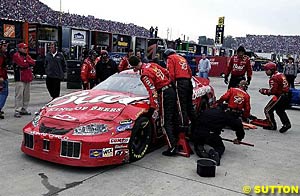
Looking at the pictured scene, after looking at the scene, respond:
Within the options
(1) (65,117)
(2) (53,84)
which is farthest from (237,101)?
(2) (53,84)

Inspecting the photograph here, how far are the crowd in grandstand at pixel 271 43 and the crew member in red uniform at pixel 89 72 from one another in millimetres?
71661

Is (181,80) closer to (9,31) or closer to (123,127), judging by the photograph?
(123,127)

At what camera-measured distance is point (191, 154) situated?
511 centimetres

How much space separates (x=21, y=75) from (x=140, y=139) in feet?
12.2

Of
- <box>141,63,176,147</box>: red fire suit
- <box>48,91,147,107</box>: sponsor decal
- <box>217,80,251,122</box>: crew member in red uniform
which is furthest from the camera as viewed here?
<box>217,80,251,122</box>: crew member in red uniform

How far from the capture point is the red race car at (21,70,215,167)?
4.04 m

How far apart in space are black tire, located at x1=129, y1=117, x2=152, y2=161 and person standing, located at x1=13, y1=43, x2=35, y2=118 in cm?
358

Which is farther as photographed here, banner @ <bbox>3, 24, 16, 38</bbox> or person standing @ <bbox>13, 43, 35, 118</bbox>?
banner @ <bbox>3, 24, 16, 38</bbox>

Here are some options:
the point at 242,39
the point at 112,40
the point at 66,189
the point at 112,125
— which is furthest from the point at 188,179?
the point at 242,39

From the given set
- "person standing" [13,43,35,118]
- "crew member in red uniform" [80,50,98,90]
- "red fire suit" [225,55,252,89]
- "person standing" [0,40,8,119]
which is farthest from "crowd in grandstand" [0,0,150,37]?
"red fire suit" [225,55,252,89]

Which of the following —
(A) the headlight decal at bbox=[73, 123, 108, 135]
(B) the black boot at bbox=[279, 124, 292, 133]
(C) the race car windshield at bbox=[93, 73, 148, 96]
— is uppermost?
(C) the race car windshield at bbox=[93, 73, 148, 96]

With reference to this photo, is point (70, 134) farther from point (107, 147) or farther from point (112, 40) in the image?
point (112, 40)

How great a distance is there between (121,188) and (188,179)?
0.86 metres

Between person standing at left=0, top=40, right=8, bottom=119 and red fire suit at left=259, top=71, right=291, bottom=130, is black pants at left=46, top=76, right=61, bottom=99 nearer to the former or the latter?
person standing at left=0, top=40, right=8, bottom=119
